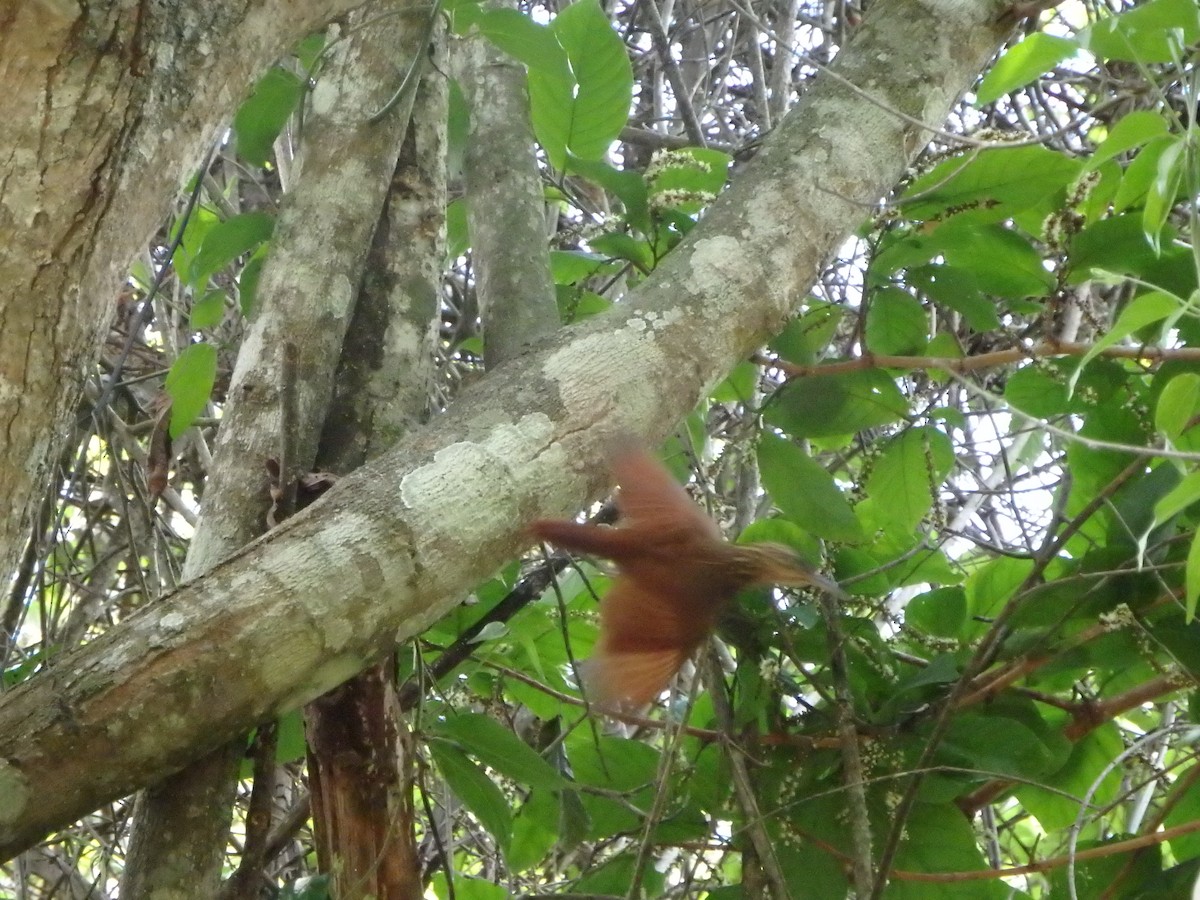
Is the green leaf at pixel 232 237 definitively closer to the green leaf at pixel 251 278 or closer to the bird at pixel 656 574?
the green leaf at pixel 251 278

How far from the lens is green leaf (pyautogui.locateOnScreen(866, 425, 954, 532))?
155cm

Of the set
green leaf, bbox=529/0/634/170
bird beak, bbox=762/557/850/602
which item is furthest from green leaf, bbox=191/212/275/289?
bird beak, bbox=762/557/850/602

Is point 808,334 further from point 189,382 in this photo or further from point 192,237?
point 192,237

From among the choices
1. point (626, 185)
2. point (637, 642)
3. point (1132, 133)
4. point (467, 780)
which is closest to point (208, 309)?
point (626, 185)

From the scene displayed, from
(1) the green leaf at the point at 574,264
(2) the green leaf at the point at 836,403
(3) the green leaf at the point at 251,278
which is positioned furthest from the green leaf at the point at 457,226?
(2) the green leaf at the point at 836,403

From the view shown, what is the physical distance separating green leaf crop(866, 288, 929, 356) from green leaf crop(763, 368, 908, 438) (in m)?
0.08

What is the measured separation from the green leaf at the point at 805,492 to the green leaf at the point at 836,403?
0.06 metres

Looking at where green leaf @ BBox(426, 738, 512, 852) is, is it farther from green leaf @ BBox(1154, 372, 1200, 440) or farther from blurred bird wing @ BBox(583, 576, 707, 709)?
green leaf @ BBox(1154, 372, 1200, 440)

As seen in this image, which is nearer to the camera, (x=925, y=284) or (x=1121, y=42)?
(x=1121, y=42)

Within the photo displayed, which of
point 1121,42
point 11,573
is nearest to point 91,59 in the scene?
point 11,573

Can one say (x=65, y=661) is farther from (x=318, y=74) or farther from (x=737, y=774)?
(x=318, y=74)

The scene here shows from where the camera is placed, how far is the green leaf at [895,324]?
5.01ft

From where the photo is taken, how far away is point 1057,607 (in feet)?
4.41

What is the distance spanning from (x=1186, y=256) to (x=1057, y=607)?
424 mm
